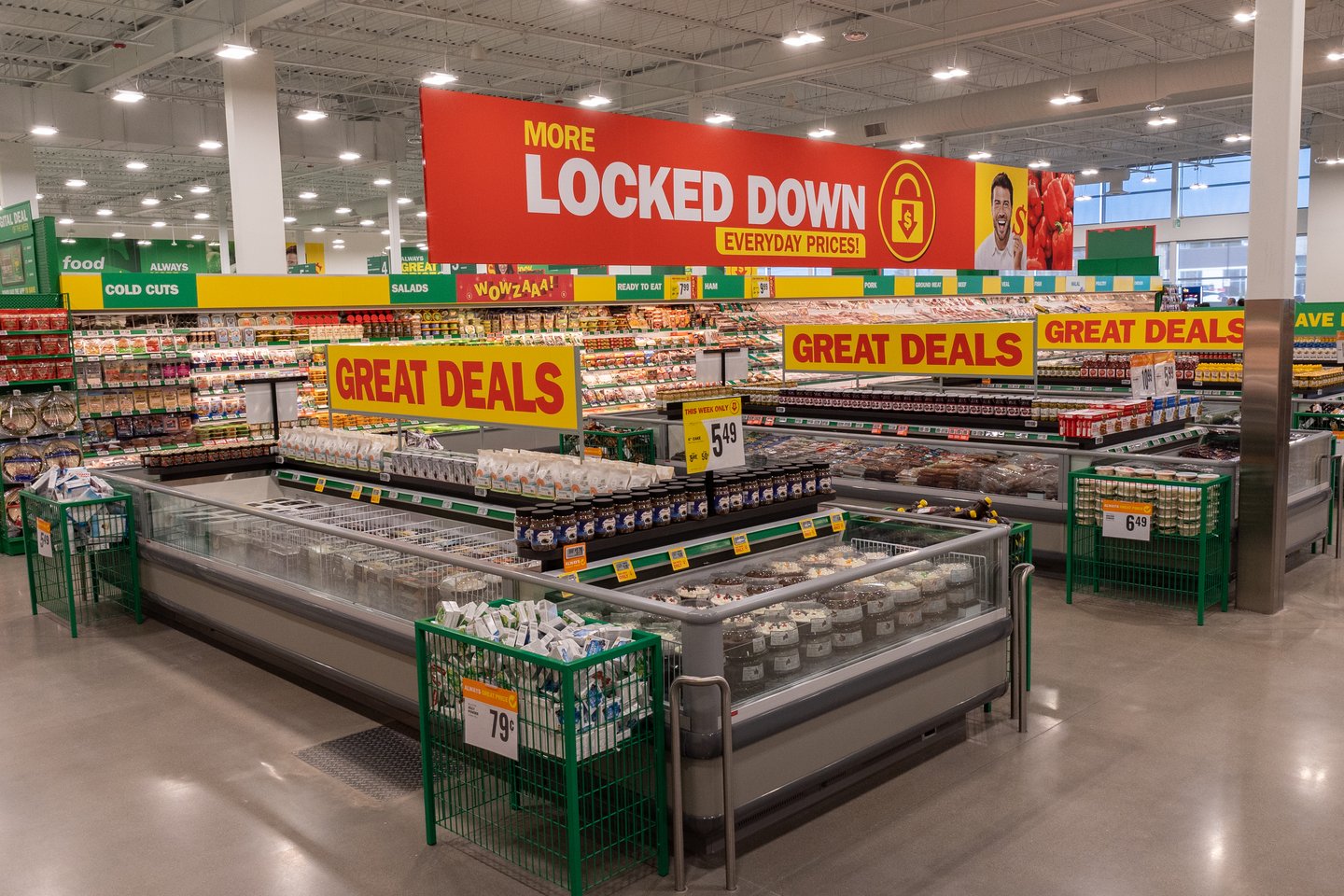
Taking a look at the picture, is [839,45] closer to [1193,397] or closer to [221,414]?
[1193,397]

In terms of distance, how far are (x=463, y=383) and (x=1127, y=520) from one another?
427 centimetres

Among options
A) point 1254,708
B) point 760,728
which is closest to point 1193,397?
point 1254,708

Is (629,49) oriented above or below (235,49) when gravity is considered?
above

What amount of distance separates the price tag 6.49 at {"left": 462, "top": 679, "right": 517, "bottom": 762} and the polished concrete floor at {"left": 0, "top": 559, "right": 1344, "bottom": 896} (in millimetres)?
538

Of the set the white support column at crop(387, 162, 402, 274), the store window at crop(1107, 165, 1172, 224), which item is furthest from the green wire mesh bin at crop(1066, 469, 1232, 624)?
the store window at crop(1107, 165, 1172, 224)

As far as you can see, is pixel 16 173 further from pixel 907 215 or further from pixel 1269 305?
pixel 1269 305

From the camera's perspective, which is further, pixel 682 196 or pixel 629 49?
pixel 629 49

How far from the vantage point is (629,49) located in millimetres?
15852

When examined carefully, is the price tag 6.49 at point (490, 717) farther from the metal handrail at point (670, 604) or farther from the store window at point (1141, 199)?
the store window at point (1141, 199)

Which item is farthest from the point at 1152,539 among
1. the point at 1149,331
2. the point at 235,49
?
the point at 235,49

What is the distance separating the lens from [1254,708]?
5.12 m

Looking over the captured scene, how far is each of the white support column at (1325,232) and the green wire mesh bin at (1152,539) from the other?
76.3ft

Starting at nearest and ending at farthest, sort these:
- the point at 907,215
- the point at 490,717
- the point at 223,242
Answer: the point at 490,717
the point at 907,215
the point at 223,242

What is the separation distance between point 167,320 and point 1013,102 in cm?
1360
